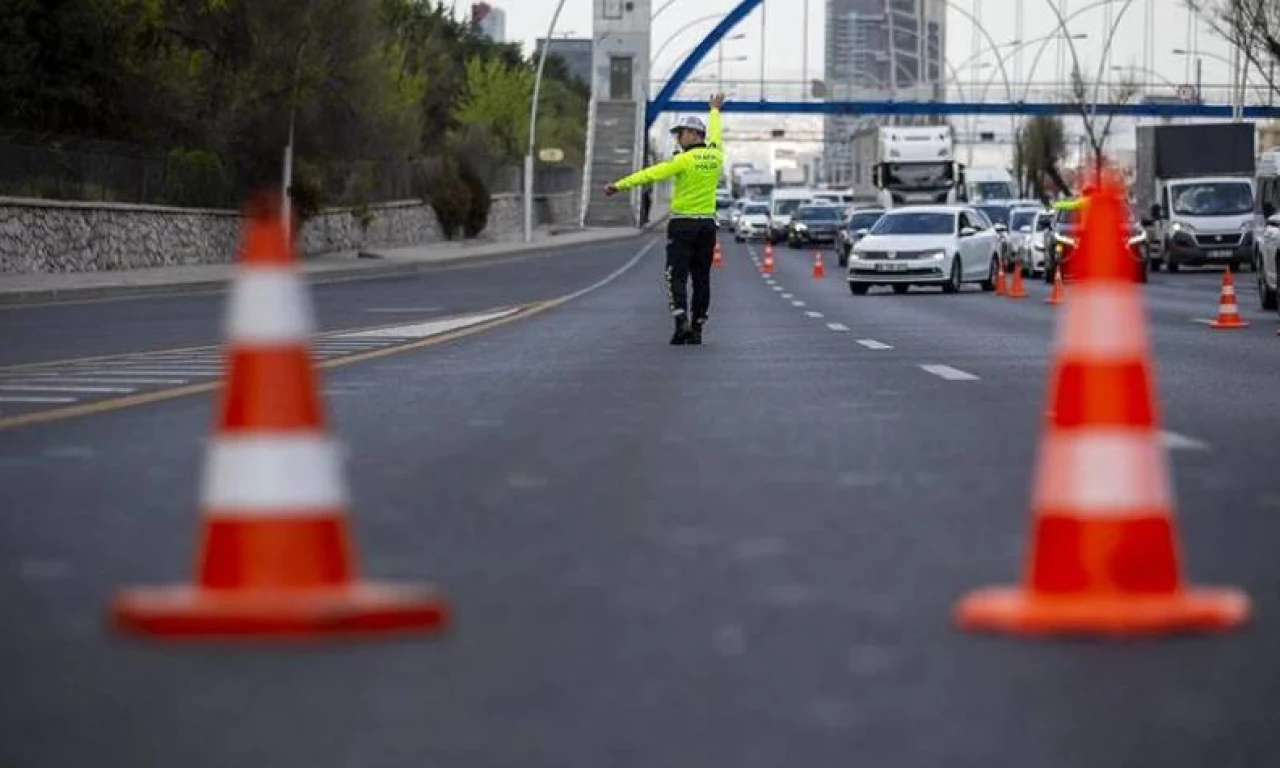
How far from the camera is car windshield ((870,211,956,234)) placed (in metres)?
43.1

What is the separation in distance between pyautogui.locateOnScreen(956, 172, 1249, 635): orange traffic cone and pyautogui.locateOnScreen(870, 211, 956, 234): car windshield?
3630cm

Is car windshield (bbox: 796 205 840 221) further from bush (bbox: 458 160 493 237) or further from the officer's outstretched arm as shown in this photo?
the officer's outstretched arm

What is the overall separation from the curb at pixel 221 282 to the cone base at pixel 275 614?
2979 centimetres

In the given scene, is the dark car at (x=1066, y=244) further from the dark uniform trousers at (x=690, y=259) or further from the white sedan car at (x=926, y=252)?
the dark uniform trousers at (x=690, y=259)

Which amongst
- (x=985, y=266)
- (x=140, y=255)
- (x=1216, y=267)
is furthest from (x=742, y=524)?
(x=1216, y=267)

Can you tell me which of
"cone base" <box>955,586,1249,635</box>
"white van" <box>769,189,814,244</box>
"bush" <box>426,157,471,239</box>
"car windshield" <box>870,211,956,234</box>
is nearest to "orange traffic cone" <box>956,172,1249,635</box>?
"cone base" <box>955,586,1249,635</box>

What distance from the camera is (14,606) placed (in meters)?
6.72

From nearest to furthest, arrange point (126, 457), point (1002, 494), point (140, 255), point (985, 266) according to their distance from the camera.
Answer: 1. point (1002, 494)
2. point (126, 457)
3. point (985, 266)
4. point (140, 255)

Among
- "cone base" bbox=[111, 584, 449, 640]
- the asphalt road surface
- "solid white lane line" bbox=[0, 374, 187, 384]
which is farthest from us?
"solid white lane line" bbox=[0, 374, 187, 384]

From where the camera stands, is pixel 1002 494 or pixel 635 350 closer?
pixel 1002 494

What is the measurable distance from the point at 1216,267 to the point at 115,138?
23.6 m

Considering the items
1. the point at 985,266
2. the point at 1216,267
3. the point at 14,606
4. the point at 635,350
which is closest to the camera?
the point at 14,606

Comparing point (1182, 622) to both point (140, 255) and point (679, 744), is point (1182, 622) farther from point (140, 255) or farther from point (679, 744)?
point (140, 255)

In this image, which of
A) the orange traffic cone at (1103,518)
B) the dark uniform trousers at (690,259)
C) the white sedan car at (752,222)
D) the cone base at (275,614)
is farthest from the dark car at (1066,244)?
the white sedan car at (752,222)
